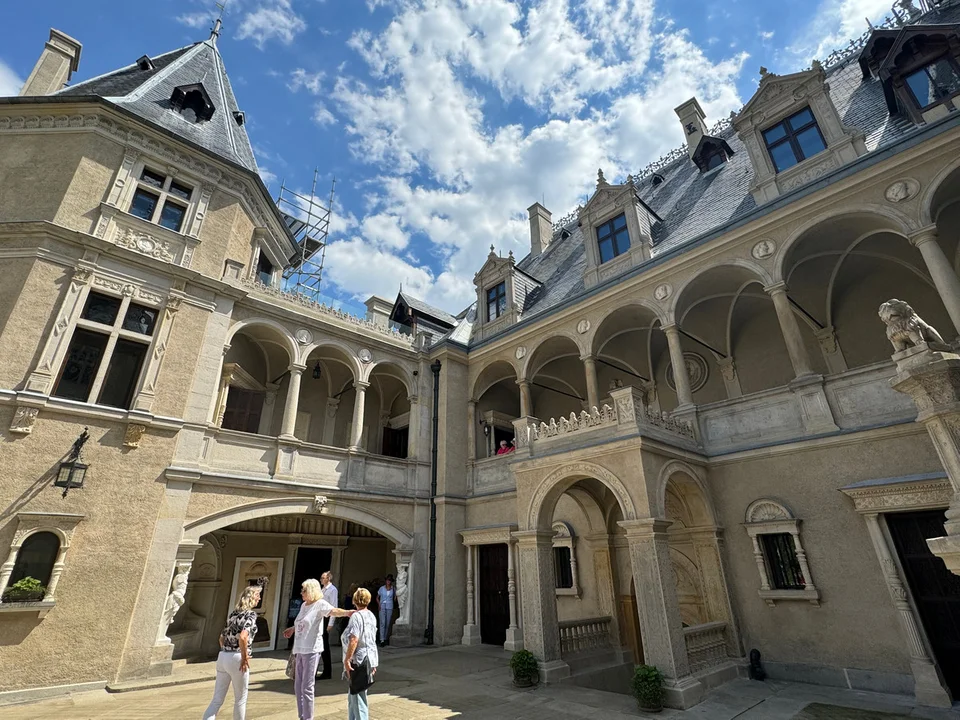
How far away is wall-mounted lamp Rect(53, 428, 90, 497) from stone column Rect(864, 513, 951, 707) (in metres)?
15.7

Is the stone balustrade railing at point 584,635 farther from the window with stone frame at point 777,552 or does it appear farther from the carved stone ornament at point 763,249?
the carved stone ornament at point 763,249

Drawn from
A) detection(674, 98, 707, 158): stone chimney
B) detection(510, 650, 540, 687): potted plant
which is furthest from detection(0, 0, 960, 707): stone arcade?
detection(674, 98, 707, 158): stone chimney

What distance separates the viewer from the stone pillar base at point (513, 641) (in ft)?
41.7

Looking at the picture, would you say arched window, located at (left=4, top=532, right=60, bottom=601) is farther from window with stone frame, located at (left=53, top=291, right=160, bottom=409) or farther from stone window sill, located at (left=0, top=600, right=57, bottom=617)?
window with stone frame, located at (left=53, top=291, right=160, bottom=409)

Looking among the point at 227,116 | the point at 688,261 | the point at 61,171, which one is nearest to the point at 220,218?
the point at 61,171

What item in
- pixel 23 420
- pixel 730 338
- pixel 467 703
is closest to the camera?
pixel 467 703

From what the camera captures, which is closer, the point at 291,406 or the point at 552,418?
the point at 552,418

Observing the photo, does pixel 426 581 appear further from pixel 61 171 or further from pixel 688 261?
pixel 61 171

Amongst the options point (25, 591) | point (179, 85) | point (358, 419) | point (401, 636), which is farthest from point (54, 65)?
point (401, 636)

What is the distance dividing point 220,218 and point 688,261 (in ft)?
44.1

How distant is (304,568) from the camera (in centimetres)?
1595

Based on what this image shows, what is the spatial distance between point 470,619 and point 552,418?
22.6ft

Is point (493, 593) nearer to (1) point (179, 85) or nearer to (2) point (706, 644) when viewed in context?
(2) point (706, 644)

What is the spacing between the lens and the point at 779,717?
7273 mm
